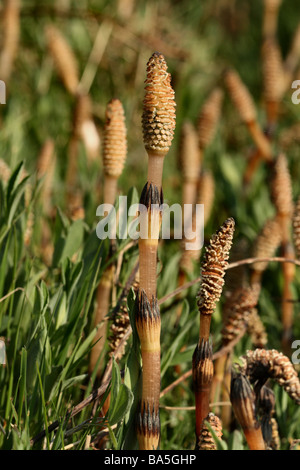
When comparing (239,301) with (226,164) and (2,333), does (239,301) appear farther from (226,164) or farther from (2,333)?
(226,164)

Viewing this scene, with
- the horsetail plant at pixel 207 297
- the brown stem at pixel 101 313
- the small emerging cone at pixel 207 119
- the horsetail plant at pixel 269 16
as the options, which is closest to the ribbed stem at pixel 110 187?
the brown stem at pixel 101 313

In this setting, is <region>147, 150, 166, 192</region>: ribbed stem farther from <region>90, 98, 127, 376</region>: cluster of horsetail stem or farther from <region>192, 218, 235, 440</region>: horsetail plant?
<region>90, 98, 127, 376</region>: cluster of horsetail stem

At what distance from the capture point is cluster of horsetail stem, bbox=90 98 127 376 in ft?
2.98

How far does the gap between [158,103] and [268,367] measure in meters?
0.32

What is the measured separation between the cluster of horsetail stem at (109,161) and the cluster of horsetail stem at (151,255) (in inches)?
7.5

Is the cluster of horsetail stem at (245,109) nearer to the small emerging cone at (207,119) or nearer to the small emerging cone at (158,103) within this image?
the small emerging cone at (207,119)

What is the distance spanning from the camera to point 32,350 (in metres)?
0.82

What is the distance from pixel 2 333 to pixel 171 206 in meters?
0.62

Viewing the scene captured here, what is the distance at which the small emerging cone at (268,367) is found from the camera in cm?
75

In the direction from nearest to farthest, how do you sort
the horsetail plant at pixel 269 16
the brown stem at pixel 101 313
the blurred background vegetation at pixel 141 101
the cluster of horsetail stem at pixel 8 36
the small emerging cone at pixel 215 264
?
the small emerging cone at pixel 215 264
the brown stem at pixel 101 313
the blurred background vegetation at pixel 141 101
the cluster of horsetail stem at pixel 8 36
the horsetail plant at pixel 269 16

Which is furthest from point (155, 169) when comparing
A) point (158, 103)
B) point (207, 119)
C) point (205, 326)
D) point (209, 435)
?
point (207, 119)

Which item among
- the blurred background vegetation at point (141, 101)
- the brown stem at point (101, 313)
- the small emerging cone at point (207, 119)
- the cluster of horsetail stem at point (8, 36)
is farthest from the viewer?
the cluster of horsetail stem at point (8, 36)

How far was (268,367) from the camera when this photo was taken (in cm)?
75

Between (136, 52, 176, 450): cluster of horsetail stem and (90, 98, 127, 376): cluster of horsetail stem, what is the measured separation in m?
0.19
